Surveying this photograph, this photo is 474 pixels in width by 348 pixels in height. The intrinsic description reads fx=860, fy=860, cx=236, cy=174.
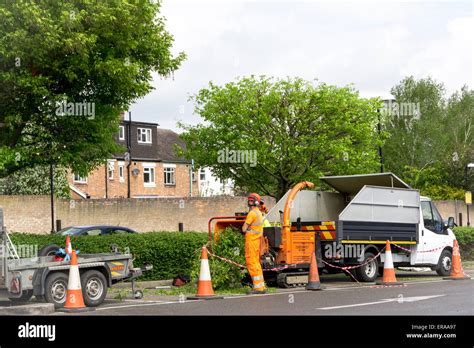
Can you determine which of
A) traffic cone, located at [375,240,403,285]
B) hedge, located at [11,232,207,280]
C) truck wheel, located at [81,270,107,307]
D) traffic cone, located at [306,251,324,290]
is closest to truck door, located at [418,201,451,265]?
traffic cone, located at [375,240,403,285]

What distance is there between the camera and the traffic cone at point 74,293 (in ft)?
47.8

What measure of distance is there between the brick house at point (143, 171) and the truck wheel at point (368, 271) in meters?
38.9

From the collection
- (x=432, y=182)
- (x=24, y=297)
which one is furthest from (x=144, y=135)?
(x=24, y=297)

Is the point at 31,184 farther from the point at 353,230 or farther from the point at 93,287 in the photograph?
the point at 93,287

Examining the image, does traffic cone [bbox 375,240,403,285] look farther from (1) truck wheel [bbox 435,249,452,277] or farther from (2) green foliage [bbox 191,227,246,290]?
(1) truck wheel [bbox 435,249,452,277]

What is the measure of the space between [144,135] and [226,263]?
49.8 meters

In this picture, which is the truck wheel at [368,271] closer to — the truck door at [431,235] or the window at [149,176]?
the truck door at [431,235]

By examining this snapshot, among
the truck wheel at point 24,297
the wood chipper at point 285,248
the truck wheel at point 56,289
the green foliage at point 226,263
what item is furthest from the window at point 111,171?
the truck wheel at point 56,289

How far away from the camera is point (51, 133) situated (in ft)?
78.7

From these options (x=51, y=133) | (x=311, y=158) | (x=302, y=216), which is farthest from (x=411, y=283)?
(x=311, y=158)

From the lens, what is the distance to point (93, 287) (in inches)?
623

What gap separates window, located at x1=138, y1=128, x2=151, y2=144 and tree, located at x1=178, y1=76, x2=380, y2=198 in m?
31.5

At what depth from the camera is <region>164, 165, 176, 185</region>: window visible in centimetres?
6881
